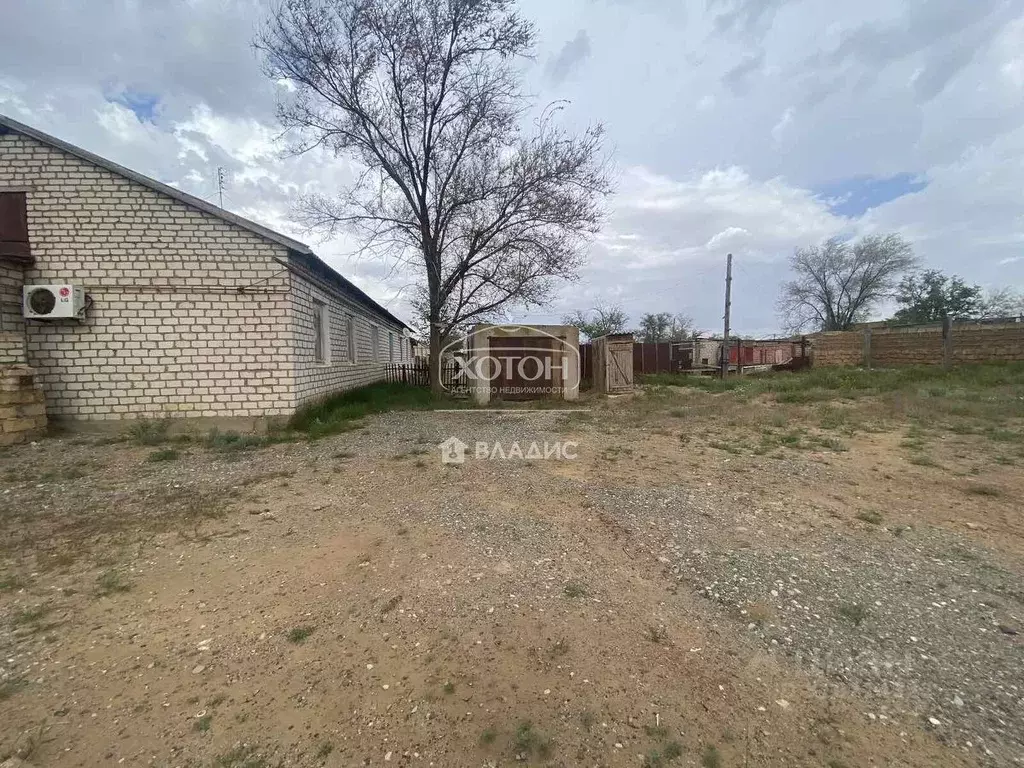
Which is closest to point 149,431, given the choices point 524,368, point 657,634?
point 657,634

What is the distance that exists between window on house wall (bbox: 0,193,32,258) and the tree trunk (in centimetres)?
815

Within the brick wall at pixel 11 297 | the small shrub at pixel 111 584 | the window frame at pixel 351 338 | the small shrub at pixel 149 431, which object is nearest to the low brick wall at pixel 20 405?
the brick wall at pixel 11 297

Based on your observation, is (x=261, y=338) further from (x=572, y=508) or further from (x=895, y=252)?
(x=895, y=252)

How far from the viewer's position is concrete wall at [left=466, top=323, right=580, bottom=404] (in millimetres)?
12102

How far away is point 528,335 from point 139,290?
8158mm

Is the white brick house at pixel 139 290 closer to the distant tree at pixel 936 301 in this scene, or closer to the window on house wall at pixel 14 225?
the window on house wall at pixel 14 225

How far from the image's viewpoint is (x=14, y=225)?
6.84 meters

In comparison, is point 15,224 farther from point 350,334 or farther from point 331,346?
point 350,334

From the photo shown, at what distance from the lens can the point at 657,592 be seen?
2879mm

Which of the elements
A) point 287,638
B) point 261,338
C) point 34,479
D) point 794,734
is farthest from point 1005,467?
point 34,479

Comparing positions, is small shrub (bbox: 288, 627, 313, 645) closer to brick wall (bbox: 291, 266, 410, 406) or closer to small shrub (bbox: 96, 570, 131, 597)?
small shrub (bbox: 96, 570, 131, 597)

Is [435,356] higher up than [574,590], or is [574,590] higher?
[435,356]

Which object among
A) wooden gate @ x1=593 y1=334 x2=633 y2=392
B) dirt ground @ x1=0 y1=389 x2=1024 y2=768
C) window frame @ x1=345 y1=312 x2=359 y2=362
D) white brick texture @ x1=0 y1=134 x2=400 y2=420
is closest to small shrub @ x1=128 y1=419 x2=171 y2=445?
white brick texture @ x1=0 y1=134 x2=400 y2=420

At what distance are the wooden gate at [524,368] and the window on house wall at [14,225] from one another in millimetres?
8819
